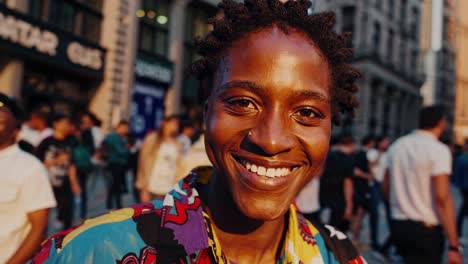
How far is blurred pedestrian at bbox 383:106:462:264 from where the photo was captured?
158 inches

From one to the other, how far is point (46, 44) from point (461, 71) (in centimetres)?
4912

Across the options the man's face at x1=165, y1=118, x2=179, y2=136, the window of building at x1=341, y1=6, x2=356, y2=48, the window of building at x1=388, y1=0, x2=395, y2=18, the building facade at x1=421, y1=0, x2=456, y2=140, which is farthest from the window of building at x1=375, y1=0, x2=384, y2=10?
the man's face at x1=165, y1=118, x2=179, y2=136

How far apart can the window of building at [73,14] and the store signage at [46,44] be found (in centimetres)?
47

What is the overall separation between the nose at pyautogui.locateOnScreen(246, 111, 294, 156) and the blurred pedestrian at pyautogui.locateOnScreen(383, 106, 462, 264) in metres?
3.16

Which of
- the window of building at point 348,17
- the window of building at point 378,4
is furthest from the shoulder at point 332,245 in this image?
the window of building at point 378,4

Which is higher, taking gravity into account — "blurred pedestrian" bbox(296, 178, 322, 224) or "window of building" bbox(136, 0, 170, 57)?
"window of building" bbox(136, 0, 170, 57)

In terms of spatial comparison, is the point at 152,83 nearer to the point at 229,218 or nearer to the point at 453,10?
the point at 229,218

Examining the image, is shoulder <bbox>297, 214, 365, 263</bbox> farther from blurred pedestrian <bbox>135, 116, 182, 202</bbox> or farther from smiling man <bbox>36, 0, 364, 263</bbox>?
blurred pedestrian <bbox>135, 116, 182, 202</bbox>

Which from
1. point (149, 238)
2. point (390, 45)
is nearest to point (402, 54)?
point (390, 45)

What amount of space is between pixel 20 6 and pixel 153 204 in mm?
11899

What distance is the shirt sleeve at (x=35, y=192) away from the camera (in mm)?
2783

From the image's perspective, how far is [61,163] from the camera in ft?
19.4

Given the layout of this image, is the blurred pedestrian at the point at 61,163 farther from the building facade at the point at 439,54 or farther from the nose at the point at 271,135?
the building facade at the point at 439,54

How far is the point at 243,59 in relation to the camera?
4.53 feet
